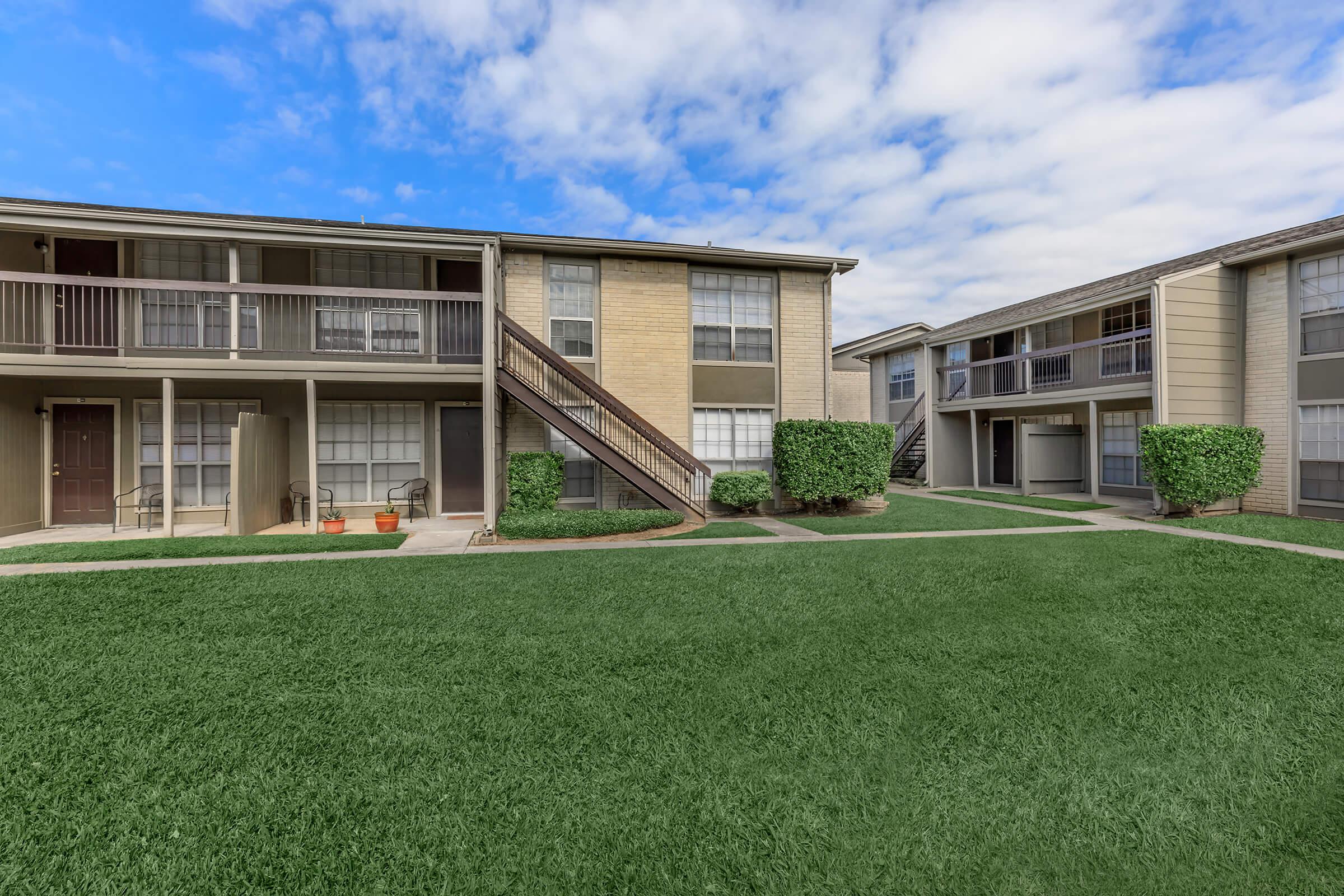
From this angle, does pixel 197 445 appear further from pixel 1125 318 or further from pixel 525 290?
pixel 1125 318

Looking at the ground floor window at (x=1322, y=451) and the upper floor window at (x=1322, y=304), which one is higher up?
the upper floor window at (x=1322, y=304)

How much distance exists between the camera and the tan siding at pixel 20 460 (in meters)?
10.1

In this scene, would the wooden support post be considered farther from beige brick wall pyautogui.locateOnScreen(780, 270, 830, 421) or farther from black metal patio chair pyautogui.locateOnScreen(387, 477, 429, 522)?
beige brick wall pyautogui.locateOnScreen(780, 270, 830, 421)

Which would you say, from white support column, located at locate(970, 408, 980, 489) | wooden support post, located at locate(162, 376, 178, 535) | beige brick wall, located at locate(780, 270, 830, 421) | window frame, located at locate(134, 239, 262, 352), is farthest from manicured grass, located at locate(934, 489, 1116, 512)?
wooden support post, located at locate(162, 376, 178, 535)

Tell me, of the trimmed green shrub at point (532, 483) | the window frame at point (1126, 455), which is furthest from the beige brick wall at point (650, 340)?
the window frame at point (1126, 455)

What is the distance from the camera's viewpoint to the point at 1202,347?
1291cm

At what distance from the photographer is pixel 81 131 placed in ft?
56.6

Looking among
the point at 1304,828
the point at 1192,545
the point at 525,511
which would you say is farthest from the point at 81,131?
the point at 1192,545

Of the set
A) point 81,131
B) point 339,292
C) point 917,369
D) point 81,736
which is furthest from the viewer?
point 917,369

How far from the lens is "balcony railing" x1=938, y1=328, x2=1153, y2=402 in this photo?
14898mm

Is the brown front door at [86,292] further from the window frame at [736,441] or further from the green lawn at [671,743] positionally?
the window frame at [736,441]

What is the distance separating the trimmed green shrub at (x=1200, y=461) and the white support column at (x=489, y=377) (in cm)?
1396

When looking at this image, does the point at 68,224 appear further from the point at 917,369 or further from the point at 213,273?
the point at 917,369

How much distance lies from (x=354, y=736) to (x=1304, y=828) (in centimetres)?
509
